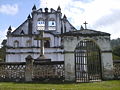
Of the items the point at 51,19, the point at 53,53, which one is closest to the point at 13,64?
the point at 53,53

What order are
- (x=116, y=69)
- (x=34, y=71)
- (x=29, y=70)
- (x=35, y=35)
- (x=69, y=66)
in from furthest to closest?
1. (x=35, y=35)
2. (x=116, y=69)
3. (x=34, y=71)
4. (x=29, y=70)
5. (x=69, y=66)

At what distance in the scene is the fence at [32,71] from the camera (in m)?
12.6

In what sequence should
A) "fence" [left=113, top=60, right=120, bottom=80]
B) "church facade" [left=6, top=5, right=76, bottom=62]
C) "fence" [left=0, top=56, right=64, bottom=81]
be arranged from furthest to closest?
"church facade" [left=6, top=5, right=76, bottom=62]
"fence" [left=113, top=60, right=120, bottom=80]
"fence" [left=0, top=56, right=64, bottom=81]

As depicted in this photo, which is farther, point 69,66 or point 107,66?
point 107,66

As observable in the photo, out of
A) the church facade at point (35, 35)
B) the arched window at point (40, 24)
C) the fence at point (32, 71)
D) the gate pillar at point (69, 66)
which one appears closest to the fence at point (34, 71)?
the fence at point (32, 71)

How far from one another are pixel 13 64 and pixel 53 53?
60.5 ft

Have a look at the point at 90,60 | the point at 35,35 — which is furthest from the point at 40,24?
the point at 90,60

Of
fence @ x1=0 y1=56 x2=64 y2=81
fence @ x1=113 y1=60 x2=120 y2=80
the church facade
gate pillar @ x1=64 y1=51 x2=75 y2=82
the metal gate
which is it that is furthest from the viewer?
the church facade

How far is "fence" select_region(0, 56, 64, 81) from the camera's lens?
12.6 meters

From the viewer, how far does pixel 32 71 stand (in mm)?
12703

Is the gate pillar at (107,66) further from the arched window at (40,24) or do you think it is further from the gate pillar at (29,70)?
the arched window at (40,24)

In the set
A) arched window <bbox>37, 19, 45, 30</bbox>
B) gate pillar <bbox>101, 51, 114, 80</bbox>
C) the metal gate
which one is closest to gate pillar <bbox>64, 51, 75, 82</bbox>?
the metal gate

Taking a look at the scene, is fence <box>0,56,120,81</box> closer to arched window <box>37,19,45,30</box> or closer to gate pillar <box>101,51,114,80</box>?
gate pillar <box>101,51,114,80</box>

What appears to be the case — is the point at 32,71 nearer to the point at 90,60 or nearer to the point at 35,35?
the point at 90,60
